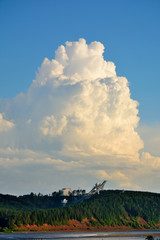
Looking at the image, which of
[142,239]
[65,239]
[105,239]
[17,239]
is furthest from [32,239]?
[142,239]

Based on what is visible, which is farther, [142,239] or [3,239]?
[142,239]

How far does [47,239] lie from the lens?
175 metres

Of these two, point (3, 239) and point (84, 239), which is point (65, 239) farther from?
point (3, 239)

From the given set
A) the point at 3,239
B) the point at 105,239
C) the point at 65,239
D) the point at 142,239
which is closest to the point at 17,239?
the point at 3,239

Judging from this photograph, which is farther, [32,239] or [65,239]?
[65,239]

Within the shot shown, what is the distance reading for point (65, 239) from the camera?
579ft

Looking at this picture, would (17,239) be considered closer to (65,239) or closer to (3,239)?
(3,239)

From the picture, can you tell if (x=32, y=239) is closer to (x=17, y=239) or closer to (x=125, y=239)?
(x=17, y=239)

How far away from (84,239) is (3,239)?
3680cm

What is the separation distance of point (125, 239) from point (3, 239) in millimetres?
55936

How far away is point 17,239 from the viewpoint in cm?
16750

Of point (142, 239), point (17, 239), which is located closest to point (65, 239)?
point (17, 239)

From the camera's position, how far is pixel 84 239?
176250mm

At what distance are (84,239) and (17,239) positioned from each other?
30852 millimetres
